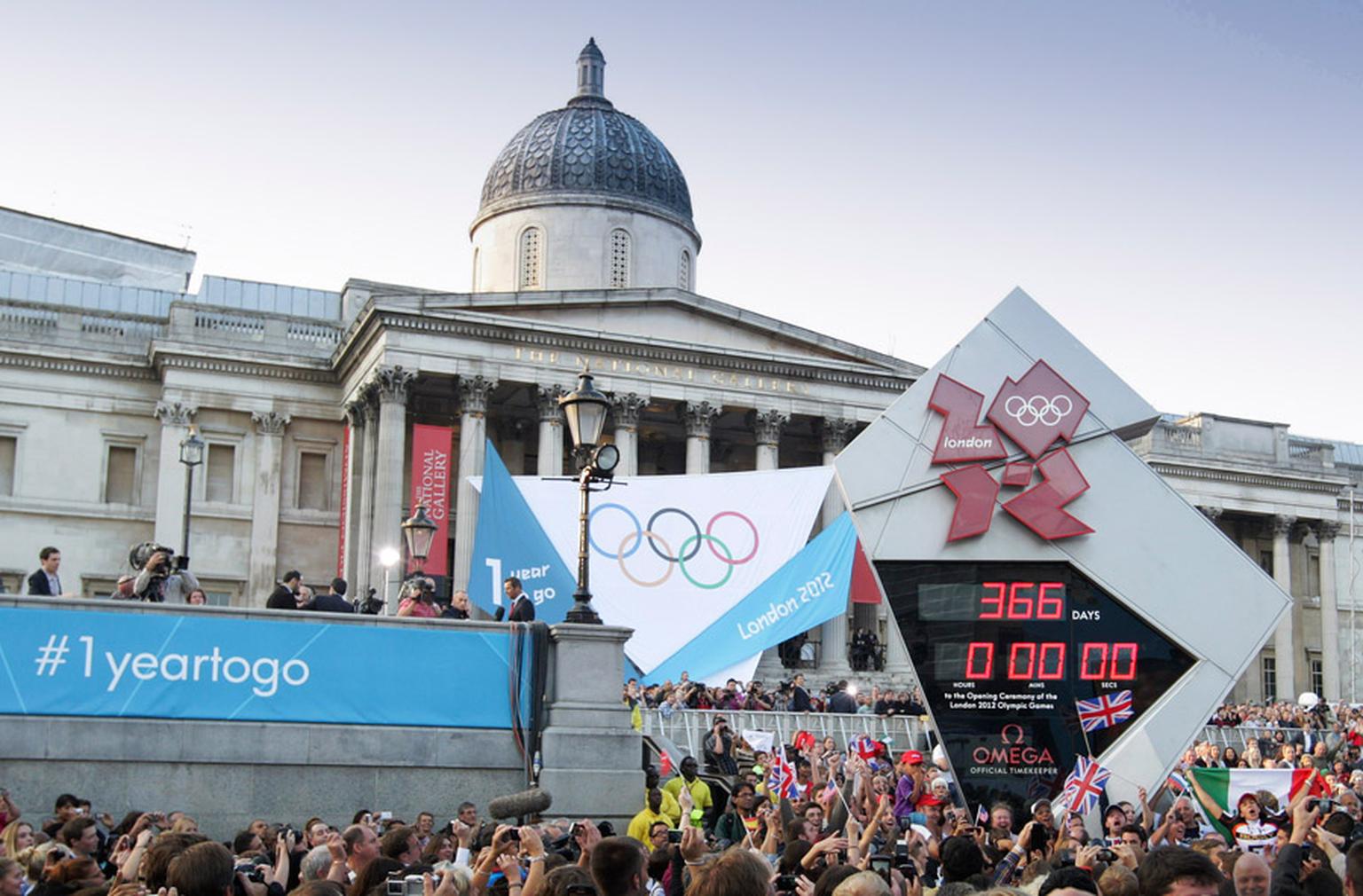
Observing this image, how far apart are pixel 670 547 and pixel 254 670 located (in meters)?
13.7

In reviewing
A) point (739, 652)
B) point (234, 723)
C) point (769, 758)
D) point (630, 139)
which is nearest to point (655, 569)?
point (739, 652)

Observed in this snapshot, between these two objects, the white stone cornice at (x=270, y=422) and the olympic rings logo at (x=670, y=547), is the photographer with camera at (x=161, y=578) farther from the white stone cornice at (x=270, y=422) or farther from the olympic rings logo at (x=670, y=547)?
the white stone cornice at (x=270, y=422)

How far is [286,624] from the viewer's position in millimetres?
17016

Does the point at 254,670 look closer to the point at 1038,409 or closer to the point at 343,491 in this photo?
the point at 1038,409

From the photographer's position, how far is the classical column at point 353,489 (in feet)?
143

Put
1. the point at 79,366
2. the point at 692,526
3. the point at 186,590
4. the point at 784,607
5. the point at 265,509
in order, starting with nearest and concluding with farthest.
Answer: the point at 186,590 → the point at 784,607 → the point at 692,526 → the point at 79,366 → the point at 265,509

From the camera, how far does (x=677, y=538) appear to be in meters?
29.7

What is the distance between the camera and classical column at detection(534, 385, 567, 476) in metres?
43.0

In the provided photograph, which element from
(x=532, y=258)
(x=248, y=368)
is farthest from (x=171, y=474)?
(x=532, y=258)

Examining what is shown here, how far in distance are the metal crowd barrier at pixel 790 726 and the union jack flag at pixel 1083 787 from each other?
10.1 metres

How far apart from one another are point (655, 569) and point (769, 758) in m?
11.6

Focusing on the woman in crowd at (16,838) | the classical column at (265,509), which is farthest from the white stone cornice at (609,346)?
the woman in crowd at (16,838)

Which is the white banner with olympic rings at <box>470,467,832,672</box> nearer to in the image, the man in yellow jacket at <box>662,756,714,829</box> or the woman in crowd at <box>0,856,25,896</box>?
the man in yellow jacket at <box>662,756,714,829</box>

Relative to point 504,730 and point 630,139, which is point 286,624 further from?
point 630,139
